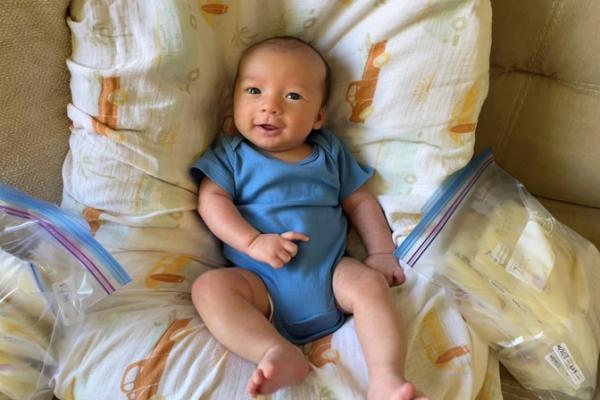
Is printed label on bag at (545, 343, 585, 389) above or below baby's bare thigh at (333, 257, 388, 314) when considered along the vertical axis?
below

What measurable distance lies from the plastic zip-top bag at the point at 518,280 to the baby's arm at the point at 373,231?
37mm

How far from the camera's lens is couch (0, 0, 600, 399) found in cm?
80

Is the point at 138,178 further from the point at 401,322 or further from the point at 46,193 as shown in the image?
the point at 401,322

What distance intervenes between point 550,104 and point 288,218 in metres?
0.53

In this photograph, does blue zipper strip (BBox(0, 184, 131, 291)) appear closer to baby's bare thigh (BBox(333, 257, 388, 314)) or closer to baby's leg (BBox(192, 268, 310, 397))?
baby's leg (BBox(192, 268, 310, 397))

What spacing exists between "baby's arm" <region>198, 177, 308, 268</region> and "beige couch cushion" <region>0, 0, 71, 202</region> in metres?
0.24

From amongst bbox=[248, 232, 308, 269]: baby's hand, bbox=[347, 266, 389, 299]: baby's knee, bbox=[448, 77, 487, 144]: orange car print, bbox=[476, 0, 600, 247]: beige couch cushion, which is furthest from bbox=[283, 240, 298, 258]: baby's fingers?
bbox=[476, 0, 600, 247]: beige couch cushion

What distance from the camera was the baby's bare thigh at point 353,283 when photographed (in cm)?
86

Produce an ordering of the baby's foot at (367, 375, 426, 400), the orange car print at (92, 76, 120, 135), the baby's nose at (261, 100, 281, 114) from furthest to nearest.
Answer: the baby's nose at (261, 100, 281, 114)
the orange car print at (92, 76, 120, 135)
the baby's foot at (367, 375, 426, 400)

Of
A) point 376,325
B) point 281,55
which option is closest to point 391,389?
point 376,325

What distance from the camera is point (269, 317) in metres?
0.90

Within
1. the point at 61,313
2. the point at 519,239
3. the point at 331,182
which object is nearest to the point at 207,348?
the point at 61,313

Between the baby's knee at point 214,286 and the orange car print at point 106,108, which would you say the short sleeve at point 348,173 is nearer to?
the baby's knee at point 214,286

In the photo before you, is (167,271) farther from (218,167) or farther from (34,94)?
(34,94)
